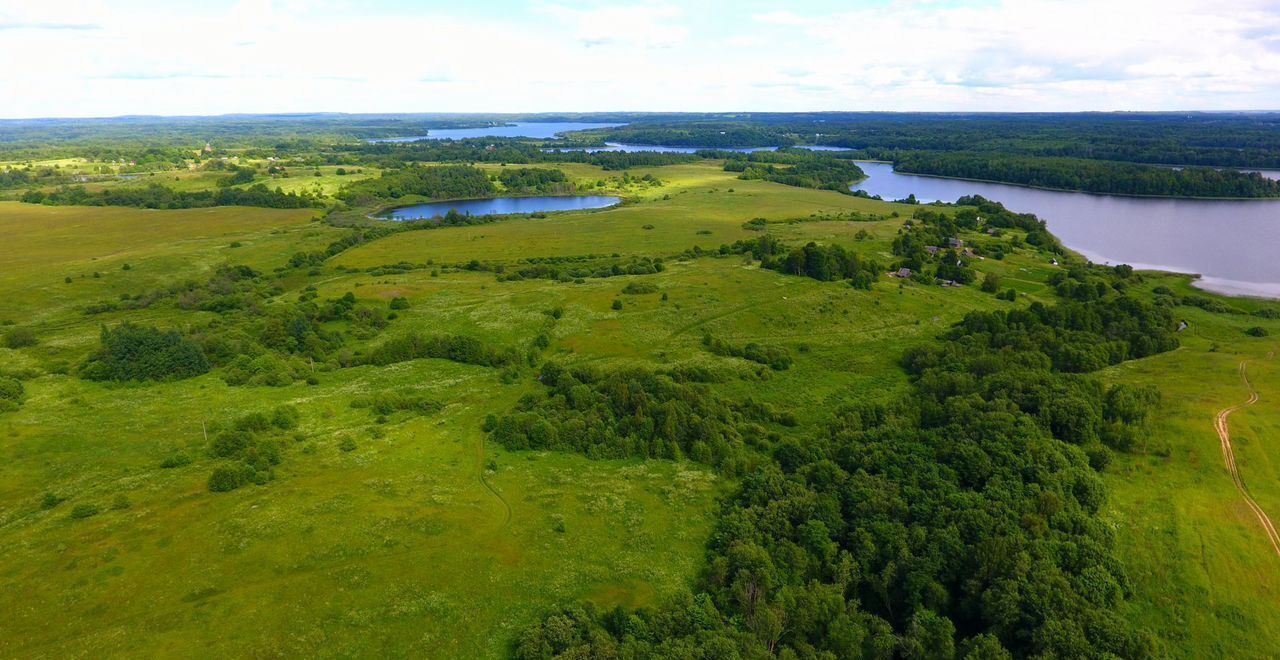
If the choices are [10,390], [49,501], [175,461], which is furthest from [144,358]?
[49,501]

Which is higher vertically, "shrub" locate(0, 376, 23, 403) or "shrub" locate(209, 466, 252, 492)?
"shrub" locate(0, 376, 23, 403)

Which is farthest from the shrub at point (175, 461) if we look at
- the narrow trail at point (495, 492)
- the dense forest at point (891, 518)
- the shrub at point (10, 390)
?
the dense forest at point (891, 518)

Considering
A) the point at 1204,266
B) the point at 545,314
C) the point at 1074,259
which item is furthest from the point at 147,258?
the point at 1204,266

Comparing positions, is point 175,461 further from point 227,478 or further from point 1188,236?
point 1188,236

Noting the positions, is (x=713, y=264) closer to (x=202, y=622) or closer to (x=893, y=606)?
(x=893, y=606)

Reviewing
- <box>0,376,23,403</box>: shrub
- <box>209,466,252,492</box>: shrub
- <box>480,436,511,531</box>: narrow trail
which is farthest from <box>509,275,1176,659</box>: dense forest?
<box>0,376,23,403</box>: shrub

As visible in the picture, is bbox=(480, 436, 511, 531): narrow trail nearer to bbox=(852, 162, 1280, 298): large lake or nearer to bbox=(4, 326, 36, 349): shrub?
bbox=(4, 326, 36, 349): shrub
